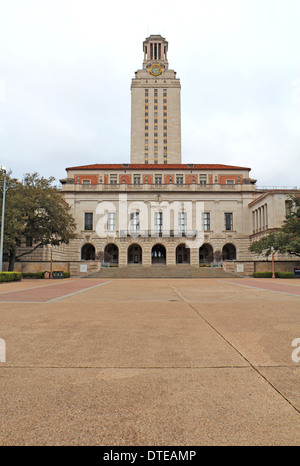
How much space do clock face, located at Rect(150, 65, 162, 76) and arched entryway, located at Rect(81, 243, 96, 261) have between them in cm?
6077

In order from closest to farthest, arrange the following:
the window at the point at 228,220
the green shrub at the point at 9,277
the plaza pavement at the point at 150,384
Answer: the plaza pavement at the point at 150,384
the green shrub at the point at 9,277
the window at the point at 228,220

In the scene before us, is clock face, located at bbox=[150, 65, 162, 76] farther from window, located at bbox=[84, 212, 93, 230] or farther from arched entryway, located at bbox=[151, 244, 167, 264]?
arched entryway, located at bbox=[151, 244, 167, 264]

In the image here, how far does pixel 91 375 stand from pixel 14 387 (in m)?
0.79

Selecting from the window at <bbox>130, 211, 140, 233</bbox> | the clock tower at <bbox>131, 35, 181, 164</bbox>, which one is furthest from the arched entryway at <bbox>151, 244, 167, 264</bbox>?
the clock tower at <bbox>131, 35, 181, 164</bbox>

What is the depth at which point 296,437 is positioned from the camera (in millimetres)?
2121

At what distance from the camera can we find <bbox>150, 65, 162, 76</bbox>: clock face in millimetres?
90787

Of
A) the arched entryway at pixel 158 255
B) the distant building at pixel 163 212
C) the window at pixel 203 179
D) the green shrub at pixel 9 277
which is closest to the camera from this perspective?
the green shrub at pixel 9 277

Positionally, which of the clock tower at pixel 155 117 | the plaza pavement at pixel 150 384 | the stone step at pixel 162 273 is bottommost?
the stone step at pixel 162 273

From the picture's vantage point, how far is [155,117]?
86.6 meters

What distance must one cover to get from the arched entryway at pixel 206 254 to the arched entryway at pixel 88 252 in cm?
2091

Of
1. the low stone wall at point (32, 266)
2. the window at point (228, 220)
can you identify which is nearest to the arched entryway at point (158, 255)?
the window at point (228, 220)

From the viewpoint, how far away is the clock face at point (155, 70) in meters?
90.8

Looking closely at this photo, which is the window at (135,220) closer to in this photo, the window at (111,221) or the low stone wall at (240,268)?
the window at (111,221)
